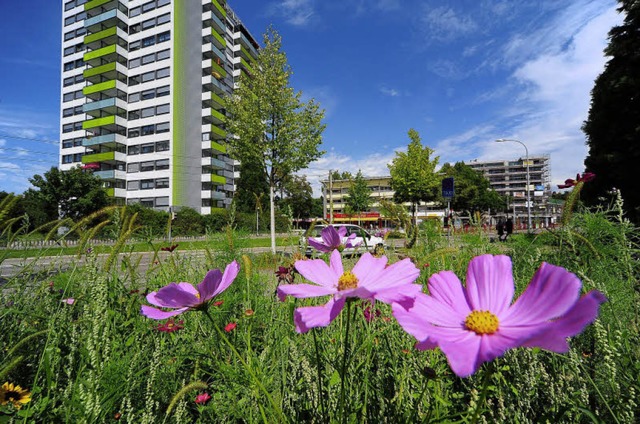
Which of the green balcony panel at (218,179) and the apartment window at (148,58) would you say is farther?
the green balcony panel at (218,179)

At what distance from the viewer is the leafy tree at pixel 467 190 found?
34.8 meters

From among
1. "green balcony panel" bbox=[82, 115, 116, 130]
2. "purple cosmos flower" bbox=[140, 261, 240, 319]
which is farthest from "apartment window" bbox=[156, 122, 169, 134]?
"purple cosmos flower" bbox=[140, 261, 240, 319]

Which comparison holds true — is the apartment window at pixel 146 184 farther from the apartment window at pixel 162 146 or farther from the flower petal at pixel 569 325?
the flower petal at pixel 569 325

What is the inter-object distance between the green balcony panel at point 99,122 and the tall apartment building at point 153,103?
0.36 feet

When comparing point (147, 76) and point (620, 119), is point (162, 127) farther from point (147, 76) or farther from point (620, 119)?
point (620, 119)

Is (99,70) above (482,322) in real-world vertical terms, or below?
above

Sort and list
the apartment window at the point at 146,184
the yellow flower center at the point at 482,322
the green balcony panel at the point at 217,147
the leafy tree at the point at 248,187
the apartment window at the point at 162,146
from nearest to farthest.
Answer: the yellow flower center at the point at 482,322, the apartment window at the point at 162,146, the apartment window at the point at 146,184, the green balcony panel at the point at 217,147, the leafy tree at the point at 248,187

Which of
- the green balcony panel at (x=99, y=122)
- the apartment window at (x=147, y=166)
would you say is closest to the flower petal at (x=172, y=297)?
the apartment window at (x=147, y=166)

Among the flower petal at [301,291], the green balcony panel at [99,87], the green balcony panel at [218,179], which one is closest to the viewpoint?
the flower petal at [301,291]

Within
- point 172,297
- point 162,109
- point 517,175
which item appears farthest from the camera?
point 517,175

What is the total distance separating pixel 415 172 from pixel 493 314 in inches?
821

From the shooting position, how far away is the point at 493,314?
A: 473mm

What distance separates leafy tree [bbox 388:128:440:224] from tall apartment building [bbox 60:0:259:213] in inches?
912

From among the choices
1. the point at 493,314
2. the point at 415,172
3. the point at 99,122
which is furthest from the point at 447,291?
the point at 99,122
